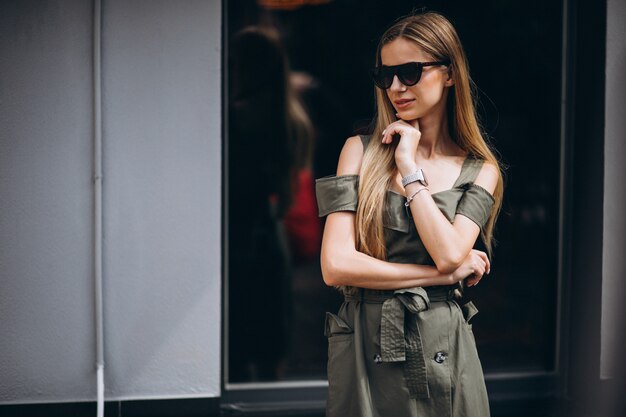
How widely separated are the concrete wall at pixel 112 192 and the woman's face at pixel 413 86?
1740mm

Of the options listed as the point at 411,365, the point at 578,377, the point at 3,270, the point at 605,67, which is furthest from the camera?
the point at 578,377

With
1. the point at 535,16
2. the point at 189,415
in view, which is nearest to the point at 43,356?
the point at 189,415

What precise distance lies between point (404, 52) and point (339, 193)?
599 mm

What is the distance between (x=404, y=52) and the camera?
281 cm

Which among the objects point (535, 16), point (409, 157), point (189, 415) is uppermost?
point (535, 16)

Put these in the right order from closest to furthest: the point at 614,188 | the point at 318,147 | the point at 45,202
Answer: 1. the point at 45,202
2. the point at 614,188
3. the point at 318,147

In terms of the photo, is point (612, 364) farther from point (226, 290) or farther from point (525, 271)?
point (226, 290)

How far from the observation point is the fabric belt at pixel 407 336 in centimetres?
274

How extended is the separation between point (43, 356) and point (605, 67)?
12.7 ft

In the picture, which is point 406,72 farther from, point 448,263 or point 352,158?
point 448,263

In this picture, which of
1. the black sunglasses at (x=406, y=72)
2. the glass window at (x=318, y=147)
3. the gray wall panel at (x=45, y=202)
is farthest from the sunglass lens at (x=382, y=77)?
the gray wall panel at (x=45, y=202)

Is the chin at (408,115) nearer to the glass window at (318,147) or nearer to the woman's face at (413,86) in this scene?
the woman's face at (413,86)

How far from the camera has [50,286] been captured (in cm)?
428

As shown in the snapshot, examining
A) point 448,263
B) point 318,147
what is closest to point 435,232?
point 448,263
